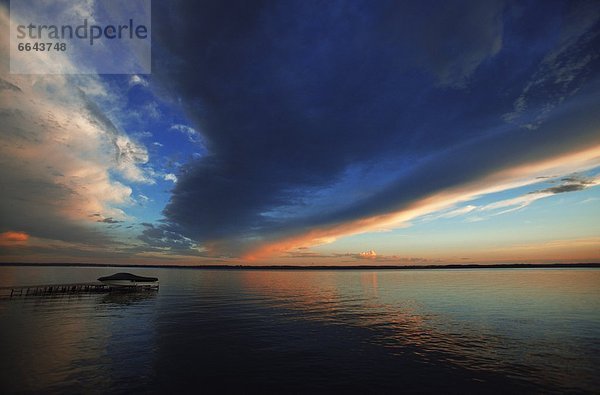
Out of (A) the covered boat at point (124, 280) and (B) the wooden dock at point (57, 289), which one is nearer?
(B) the wooden dock at point (57, 289)

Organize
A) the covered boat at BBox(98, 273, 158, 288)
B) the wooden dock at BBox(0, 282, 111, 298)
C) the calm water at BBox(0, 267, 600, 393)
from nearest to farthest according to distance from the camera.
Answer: the calm water at BBox(0, 267, 600, 393)
the wooden dock at BBox(0, 282, 111, 298)
the covered boat at BBox(98, 273, 158, 288)

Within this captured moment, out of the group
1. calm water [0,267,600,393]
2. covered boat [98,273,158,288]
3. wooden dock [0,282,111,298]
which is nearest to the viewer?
calm water [0,267,600,393]

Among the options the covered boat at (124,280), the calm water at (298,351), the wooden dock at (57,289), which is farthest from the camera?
the covered boat at (124,280)

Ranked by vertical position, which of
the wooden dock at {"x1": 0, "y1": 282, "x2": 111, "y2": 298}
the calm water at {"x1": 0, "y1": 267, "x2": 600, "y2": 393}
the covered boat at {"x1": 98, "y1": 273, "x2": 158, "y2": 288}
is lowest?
the calm water at {"x1": 0, "y1": 267, "x2": 600, "y2": 393}

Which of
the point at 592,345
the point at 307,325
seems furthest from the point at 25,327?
the point at 592,345

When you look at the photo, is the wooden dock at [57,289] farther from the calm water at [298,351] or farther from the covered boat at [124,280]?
the calm water at [298,351]

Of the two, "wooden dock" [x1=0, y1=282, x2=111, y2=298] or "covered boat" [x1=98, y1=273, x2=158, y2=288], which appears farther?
"covered boat" [x1=98, y1=273, x2=158, y2=288]

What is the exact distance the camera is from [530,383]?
68.9 ft

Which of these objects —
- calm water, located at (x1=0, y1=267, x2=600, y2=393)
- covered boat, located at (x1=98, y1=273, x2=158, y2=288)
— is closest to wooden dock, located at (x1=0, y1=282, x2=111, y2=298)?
covered boat, located at (x1=98, y1=273, x2=158, y2=288)

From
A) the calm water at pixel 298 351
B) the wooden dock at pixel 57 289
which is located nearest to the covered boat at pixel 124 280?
the wooden dock at pixel 57 289

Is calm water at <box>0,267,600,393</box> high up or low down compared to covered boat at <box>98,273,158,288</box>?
down

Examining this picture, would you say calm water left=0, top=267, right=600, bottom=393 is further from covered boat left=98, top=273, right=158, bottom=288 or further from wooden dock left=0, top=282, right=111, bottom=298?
covered boat left=98, top=273, right=158, bottom=288

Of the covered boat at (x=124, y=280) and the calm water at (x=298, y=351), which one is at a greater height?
the covered boat at (x=124, y=280)

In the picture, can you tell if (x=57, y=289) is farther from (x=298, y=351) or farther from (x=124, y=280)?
(x=298, y=351)
